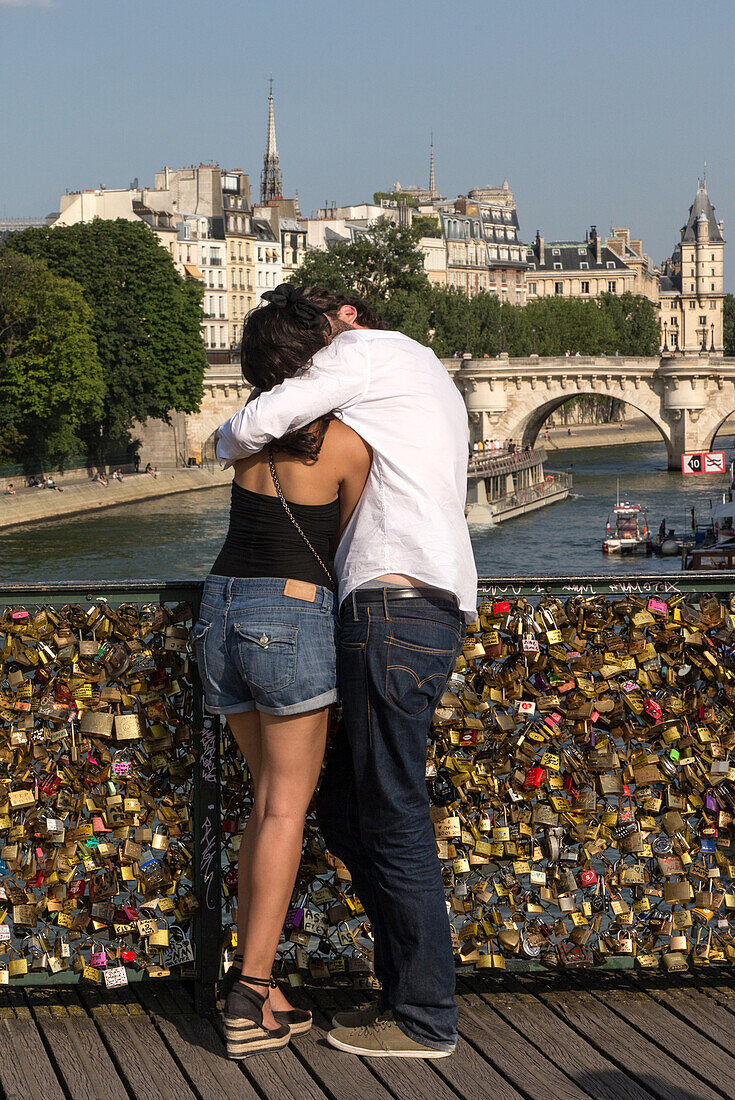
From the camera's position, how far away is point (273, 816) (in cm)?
308

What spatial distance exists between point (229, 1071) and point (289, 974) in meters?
0.34

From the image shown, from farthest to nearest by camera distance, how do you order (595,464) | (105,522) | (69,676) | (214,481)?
(595,464) → (214,481) → (105,522) → (69,676)

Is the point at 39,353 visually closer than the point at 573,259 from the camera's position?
Yes

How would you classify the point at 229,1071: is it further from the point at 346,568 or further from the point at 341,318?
the point at 341,318

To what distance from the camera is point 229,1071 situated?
3057 millimetres

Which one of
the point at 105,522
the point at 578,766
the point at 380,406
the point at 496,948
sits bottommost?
the point at 105,522

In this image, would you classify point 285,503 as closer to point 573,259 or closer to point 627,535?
point 627,535

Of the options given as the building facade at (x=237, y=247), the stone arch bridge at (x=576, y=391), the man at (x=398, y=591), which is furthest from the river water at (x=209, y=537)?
the building facade at (x=237, y=247)

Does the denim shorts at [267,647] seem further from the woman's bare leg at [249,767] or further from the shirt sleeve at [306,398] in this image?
the shirt sleeve at [306,398]

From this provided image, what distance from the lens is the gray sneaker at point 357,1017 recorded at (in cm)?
319

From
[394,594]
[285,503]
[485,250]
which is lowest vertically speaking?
[394,594]

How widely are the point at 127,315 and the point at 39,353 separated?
4352mm

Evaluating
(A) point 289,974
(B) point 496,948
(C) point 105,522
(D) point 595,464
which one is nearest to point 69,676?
(A) point 289,974

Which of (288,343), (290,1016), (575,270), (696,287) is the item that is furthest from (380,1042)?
(696,287)
